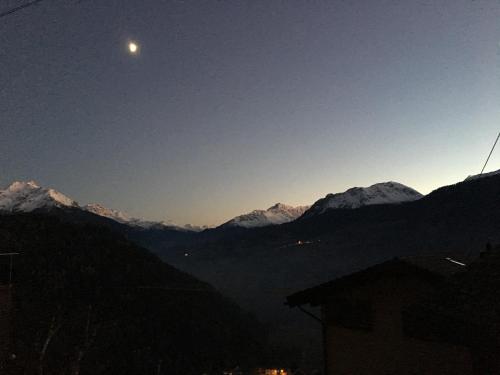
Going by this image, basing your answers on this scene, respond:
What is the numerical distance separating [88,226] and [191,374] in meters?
43.0

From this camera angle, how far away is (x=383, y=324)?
1255 cm

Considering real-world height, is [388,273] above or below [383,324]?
above

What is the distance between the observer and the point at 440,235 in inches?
5340

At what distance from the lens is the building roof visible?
12133mm

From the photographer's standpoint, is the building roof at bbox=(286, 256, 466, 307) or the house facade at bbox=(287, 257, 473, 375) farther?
the building roof at bbox=(286, 256, 466, 307)

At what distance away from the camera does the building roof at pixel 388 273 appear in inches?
478

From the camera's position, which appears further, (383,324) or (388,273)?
(388,273)

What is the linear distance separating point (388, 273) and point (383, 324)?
5.02 ft

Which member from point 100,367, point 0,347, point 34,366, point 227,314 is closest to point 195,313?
point 227,314

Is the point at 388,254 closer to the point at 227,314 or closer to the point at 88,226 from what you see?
the point at 227,314

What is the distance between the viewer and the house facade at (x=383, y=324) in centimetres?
1106

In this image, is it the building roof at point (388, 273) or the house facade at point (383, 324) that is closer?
the house facade at point (383, 324)

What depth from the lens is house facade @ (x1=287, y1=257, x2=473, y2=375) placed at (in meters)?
11.1

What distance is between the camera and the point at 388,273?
12.7 m
